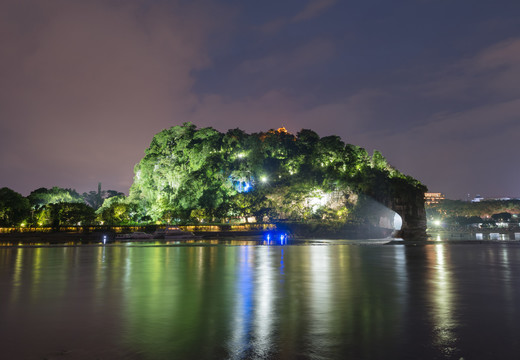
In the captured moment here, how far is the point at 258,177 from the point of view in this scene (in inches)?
2704

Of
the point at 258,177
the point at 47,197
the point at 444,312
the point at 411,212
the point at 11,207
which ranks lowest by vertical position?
the point at 444,312

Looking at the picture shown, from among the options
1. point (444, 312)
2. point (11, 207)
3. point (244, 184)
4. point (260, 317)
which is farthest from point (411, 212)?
point (11, 207)

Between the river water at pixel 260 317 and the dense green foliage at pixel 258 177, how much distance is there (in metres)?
49.7

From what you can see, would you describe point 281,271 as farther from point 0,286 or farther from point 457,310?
point 0,286

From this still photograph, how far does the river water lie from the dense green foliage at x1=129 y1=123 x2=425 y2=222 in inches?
1958

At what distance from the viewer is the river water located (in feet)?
18.3

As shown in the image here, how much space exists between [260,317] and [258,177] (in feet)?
200

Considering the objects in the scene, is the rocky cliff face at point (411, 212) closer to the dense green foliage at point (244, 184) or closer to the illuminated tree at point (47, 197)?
the dense green foliage at point (244, 184)

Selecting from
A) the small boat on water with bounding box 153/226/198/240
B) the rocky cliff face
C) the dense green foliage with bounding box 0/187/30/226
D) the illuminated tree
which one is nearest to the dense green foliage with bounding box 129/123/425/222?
the rocky cliff face

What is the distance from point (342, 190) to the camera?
212 feet

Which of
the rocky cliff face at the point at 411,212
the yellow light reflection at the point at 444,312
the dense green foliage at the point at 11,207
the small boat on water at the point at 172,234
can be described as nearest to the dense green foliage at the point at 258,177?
the rocky cliff face at the point at 411,212

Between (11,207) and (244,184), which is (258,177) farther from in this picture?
(11,207)

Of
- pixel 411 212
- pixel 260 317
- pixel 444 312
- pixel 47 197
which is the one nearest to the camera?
pixel 260 317

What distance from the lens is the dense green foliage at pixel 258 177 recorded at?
6369 cm
